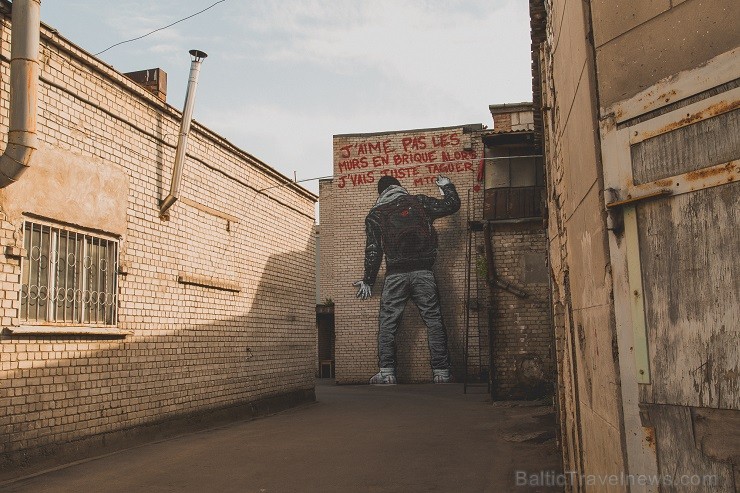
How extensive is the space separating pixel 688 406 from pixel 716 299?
0.47m

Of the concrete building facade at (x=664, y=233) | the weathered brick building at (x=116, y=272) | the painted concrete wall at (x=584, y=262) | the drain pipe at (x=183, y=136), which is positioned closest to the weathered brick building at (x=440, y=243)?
the weathered brick building at (x=116, y=272)

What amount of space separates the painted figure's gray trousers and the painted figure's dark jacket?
36 cm

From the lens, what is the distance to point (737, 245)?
259 cm

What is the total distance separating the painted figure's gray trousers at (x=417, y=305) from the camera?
2058 centimetres

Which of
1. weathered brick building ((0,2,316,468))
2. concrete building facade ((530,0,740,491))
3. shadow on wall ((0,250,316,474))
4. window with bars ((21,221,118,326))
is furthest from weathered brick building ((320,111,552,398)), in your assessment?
concrete building facade ((530,0,740,491))

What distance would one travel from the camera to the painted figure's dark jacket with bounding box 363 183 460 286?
21.0 meters

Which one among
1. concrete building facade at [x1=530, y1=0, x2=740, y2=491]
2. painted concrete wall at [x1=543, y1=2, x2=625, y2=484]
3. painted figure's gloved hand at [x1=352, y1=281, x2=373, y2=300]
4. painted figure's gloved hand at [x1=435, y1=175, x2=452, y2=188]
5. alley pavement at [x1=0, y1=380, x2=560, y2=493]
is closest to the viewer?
concrete building facade at [x1=530, y1=0, x2=740, y2=491]

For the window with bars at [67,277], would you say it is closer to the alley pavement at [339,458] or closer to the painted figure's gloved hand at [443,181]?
the alley pavement at [339,458]

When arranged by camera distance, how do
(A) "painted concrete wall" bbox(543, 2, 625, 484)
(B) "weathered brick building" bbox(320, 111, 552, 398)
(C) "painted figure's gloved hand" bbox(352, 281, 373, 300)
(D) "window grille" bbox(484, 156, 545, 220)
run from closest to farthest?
1. (A) "painted concrete wall" bbox(543, 2, 625, 484)
2. (D) "window grille" bbox(484, 156, 545, 220)
3. (B) "weathered brick building" bbox(320, 111, 552, 398)
4. (C) "painted figure's gloved hand" bbox(352, 281, 373, 300)

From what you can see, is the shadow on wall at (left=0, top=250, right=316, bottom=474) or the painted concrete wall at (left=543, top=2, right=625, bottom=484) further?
the shadow on wall at (left=0, top=250, right=316, bottom=474)

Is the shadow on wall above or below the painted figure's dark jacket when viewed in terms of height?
below

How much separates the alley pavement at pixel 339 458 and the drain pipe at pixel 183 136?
134 inches

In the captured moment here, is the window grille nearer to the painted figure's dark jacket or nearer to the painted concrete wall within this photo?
the painted figure's dark jacket

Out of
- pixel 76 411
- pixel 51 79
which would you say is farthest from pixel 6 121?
pixel 76 411
